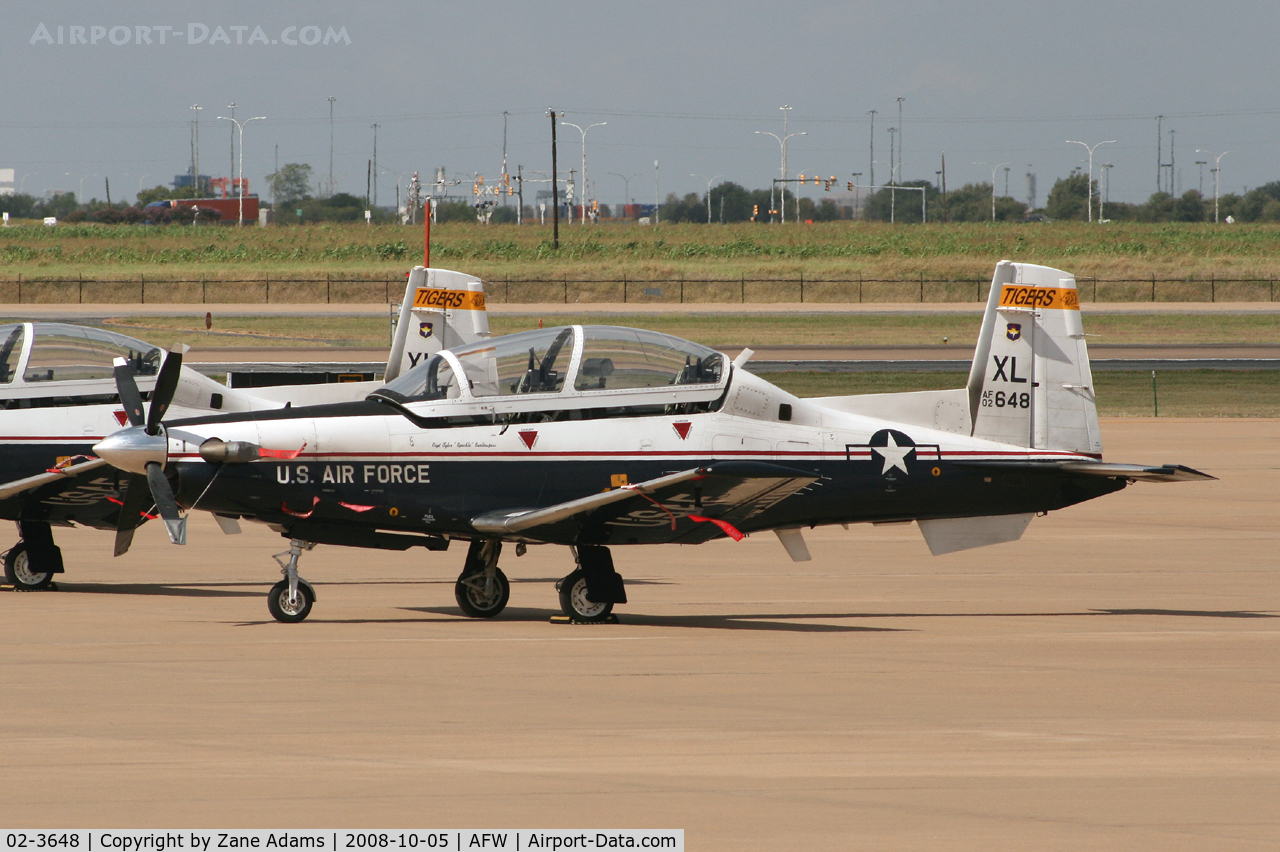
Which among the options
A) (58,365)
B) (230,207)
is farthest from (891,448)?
(230,207)

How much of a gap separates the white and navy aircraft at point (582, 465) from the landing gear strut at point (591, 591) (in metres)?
0.02

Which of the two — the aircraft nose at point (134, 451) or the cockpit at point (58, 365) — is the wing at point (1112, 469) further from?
the cockpit at point (58, 365)

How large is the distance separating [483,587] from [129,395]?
10.0 ft

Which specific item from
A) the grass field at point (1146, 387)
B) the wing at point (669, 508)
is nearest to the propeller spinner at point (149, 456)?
the wing at point (669, 508)

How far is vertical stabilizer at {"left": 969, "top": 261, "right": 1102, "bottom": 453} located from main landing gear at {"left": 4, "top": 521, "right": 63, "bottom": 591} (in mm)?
8106

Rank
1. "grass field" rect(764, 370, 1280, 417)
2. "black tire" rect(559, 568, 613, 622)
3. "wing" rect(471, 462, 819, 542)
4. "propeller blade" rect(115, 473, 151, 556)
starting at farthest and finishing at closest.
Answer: "grass field" rect(764, 370, 1280, 417) < "black tire" rect(559, 568, 613, 622) < "propeller blade" rect(115, 473, 151, 556) < "wing" rect(471, 462, 819, 542)

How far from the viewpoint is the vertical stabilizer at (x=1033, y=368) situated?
11766 millimetres

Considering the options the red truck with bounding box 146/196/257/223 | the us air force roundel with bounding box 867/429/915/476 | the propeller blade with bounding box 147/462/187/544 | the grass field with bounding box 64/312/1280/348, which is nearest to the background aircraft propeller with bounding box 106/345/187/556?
the propeller blade with bounding box 147/462/187/544

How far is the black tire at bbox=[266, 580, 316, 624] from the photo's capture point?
10523 millimetres

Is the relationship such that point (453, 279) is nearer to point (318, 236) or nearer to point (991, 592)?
point (991, 592)

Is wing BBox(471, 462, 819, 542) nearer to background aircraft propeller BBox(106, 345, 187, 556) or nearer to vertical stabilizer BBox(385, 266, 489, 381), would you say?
background aircraft propeller BBox(106, 345, 187, 556)

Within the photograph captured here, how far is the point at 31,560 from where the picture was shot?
41.0ft

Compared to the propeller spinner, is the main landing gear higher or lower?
lower

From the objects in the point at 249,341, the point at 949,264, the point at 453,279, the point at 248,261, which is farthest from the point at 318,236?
the point at 453,279
